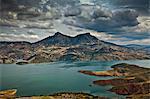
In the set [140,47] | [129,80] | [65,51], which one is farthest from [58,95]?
[140,47]

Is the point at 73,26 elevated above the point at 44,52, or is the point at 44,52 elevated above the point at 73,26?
the point at 73,26

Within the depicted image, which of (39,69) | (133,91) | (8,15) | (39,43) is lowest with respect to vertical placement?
(133,91)

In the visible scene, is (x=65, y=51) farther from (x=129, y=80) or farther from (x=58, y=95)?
(x=129, y=80)

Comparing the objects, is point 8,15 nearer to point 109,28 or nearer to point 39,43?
point 39,43

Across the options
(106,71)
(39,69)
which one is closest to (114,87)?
(106,71)

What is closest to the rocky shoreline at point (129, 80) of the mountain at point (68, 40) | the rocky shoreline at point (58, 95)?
the rocky shoreline at point (58, 95)

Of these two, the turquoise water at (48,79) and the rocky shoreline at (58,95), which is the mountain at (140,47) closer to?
the turquoise water at (48,79)
